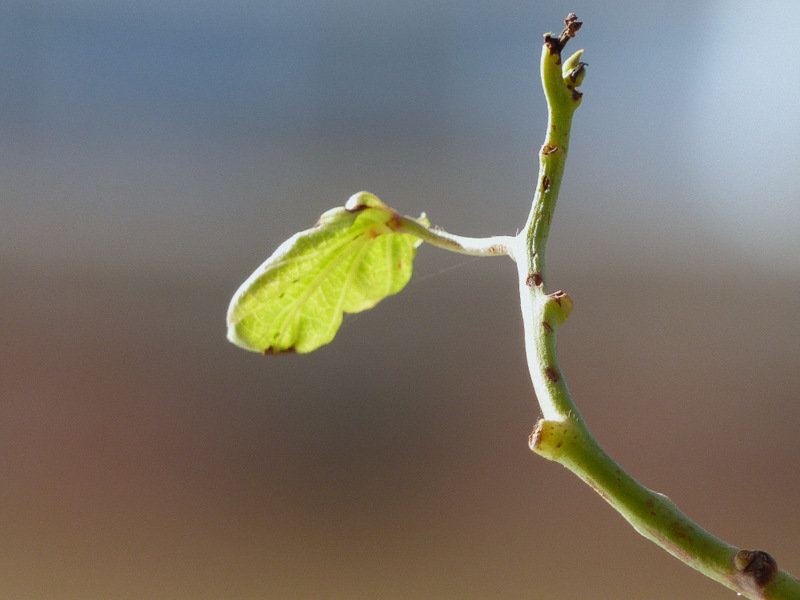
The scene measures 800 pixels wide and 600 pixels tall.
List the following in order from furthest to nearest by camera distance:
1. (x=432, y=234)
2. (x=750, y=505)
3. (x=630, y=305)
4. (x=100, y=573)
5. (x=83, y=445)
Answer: (x=630, y=305)
(x=750, y=505)
(x=83, y=445)
(x=100, y=573)
(x=432, y=234)

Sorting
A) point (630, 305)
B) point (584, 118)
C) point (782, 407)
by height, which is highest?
point (584, 118)

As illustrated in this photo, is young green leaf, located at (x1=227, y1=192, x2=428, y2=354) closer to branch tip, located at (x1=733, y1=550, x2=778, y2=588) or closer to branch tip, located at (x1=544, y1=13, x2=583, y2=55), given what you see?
branch tip, located at (x1=544, y1=13, x2=583, y2=55)

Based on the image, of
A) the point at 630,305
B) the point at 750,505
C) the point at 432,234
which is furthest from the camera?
the point at 630,305

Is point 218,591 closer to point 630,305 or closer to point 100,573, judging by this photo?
point 100,573

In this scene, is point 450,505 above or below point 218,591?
above

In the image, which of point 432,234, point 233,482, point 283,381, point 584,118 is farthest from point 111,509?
point 584,118

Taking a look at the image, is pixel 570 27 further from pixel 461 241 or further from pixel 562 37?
pixel 461 241

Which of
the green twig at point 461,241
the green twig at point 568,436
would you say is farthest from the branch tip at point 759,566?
the green twig at point 461,241

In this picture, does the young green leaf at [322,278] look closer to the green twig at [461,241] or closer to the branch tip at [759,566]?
the green twig at [461,241]
